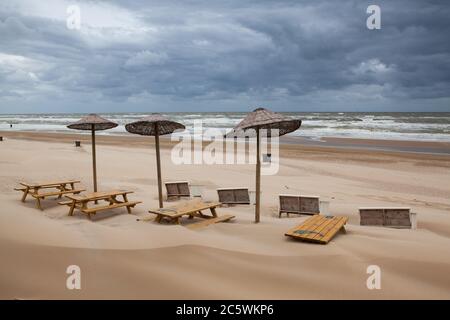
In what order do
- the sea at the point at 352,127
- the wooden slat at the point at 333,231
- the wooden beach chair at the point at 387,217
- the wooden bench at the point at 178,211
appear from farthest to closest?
the sea at the point at 352,127 → the wooden beach chair at the point at 387,217 → the wooden bench at the point at 178,211 → the wooden slat at the point at 333,231

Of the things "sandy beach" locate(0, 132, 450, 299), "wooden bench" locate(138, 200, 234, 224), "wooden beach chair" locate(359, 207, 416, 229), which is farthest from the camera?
"wooden beach chair" locate(359, 207, 416, 229)

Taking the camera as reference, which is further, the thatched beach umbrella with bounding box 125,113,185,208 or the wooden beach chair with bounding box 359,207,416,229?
the thatched beach umbrella with bounding box 125,113,185,208

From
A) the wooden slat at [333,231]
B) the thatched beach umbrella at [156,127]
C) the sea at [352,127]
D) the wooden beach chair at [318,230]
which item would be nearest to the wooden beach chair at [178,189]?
the thatched beach umbrella at [156,127]

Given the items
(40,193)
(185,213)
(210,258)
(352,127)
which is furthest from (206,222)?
(352,127)

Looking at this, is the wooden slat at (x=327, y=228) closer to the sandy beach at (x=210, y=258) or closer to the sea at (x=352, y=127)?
the sandy beach at (x=210, y=258)

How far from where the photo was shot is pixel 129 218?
7.84 metres

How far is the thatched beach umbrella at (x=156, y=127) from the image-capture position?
26.3ft

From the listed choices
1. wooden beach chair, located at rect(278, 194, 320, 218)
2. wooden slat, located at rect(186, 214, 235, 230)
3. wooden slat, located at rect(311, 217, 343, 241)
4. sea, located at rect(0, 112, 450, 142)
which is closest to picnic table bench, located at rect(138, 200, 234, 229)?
wooden slat, located at rect(186, 214, 235, 230)

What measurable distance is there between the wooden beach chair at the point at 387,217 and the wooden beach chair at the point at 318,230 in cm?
131

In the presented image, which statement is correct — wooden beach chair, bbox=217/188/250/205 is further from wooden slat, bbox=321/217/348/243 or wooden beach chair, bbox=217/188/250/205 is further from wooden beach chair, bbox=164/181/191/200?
wooden slat, bbox=321/217/348/243

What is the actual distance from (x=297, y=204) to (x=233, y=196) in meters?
2.07

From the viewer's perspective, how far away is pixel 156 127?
8.24m

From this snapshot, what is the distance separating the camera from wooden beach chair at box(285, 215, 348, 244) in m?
5.66

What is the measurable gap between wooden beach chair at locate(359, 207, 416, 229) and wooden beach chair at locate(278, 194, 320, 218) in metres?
1.28
